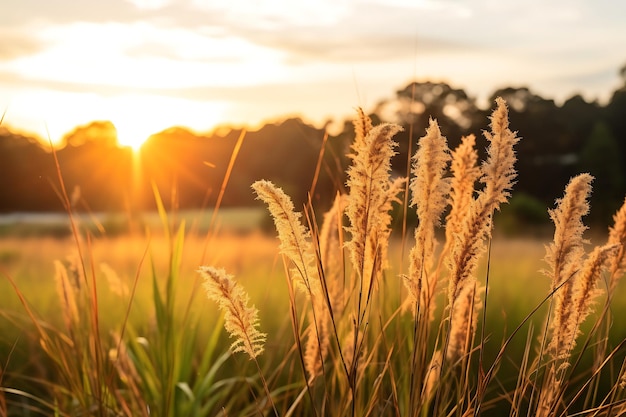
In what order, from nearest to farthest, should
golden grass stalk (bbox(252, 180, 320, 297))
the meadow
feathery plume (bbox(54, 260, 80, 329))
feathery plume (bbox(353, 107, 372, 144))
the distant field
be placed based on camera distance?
golden grass stalk (bbox(252, 180, 320, 297)) < the meadow < feathery plume (bbox(353, 107, 372, 144)) < feathery plume (bbox(54, 260, 80, 329)) < the distant field

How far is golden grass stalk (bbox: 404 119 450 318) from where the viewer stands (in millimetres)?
1569

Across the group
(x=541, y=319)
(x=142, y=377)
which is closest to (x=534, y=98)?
(x=541, y=319)

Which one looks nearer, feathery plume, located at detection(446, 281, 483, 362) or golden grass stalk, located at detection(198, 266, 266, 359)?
golden grass stalk, located at detection(198, 266, 266, 359)

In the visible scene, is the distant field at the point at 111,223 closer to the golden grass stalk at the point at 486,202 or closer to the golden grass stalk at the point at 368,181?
the golden grass stalk at the point at 368,181

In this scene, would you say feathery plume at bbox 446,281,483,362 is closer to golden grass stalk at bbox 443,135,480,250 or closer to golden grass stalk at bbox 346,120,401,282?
golden grass stalk at bbox 443,135,480,250

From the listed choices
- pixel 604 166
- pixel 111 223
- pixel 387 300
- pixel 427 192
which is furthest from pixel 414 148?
pixel 427 192

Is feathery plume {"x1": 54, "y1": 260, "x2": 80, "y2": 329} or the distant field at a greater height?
feathery plume {"x1": 54, "y1": 260, "x2": 80, "y2": 329}

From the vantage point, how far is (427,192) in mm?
1616

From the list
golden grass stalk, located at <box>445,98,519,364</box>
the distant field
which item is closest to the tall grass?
golden grass stalk, located at <box>445,98,519,364</box>

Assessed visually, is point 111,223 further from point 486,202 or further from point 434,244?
point 486,202

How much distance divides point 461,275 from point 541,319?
105 inches

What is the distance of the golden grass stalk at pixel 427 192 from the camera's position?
5.15 feet

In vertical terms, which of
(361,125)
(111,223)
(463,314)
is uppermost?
(361,125)

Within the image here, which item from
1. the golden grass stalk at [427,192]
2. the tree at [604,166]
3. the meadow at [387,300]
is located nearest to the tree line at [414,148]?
the tree at [604,166]
